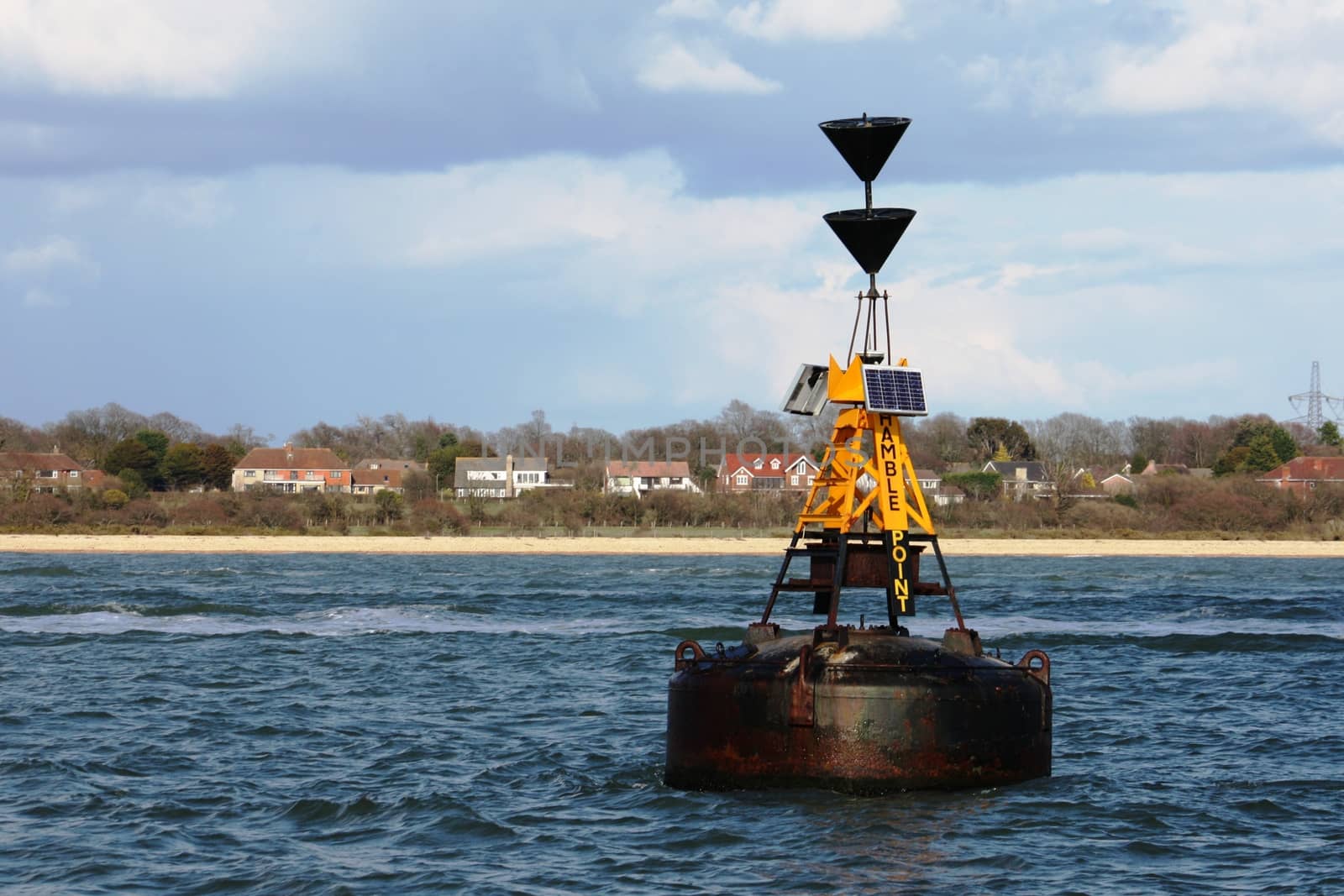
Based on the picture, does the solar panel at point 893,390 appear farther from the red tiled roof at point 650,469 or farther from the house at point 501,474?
the red tiled roof at point 650,469

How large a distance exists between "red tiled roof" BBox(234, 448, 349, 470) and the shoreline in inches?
1860

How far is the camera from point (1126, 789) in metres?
17.8

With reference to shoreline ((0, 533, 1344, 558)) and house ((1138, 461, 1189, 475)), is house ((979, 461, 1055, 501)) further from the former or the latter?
shoreline ((0, 533, 1344, 558))

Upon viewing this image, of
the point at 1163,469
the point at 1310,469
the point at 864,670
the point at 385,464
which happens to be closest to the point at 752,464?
the point at 385,464

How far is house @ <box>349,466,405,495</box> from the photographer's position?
15375cm

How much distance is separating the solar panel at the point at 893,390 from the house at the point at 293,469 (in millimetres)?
130203

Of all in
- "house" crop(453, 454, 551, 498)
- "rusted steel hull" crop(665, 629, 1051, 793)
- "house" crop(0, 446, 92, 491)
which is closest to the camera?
"rusted steel hull" crop(665, 629, 1051, 793)

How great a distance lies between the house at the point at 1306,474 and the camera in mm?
122188

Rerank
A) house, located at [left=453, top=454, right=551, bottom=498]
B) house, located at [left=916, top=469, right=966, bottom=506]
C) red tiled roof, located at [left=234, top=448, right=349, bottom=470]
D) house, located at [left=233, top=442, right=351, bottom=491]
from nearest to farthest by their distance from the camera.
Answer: house, located at [left=916, top=469, right=966, bottom=506]
house, located at [left=453, top=454, right=551, bottom=498]
house, located at [left=233, top=442, right=351, bottom=491]
red tiled roof, located at [left=234, top=448, right=349, bottom=470]

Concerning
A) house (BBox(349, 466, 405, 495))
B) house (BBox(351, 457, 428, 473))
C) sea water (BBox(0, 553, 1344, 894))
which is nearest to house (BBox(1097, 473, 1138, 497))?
house (BBox(349, 466, 405, 495))

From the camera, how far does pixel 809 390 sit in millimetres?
16750

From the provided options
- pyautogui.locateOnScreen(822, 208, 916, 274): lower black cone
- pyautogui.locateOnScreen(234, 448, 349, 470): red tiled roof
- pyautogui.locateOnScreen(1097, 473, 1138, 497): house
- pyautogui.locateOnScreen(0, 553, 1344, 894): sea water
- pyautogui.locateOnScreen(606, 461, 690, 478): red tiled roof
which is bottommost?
pyautogui.locateOnScreen(0, 553, 1344, 894): sea water

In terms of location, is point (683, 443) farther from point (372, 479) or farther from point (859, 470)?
point (859, 470)

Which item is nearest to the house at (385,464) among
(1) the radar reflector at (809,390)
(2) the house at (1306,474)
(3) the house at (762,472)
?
(3) the house at (762,472)
